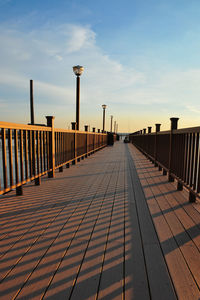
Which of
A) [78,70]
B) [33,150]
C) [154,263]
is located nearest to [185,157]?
[154,263]

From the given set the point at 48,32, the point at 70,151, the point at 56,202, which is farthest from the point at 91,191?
the point at 48,32

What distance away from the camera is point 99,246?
195 cm

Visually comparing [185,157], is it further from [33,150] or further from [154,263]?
[33,150]

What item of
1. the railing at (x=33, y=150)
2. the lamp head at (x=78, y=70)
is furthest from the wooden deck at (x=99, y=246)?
the lamp head at (x=78, y=70)

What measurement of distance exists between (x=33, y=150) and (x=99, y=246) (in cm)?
261

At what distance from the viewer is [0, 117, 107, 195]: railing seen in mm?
2932

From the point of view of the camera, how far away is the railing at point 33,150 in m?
2.93

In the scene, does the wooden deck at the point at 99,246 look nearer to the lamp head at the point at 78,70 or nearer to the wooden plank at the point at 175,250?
the wooden plank at the point at 175,250

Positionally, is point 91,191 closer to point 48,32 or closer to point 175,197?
point 175,197

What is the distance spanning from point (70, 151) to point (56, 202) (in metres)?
3.73

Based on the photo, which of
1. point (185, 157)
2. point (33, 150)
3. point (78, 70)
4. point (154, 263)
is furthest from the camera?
point (78, 70)

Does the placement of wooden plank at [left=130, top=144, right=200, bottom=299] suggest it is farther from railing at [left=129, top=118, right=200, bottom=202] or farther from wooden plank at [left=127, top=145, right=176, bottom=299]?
railing at [left=129, top=118, right=200, bottom=202]

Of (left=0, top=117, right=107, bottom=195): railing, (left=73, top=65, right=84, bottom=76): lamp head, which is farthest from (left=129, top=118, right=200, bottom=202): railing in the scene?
(left=73, top=65, right=84, bottom=76): lamp head

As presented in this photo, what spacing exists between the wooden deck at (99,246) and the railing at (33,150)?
0.49 metres
